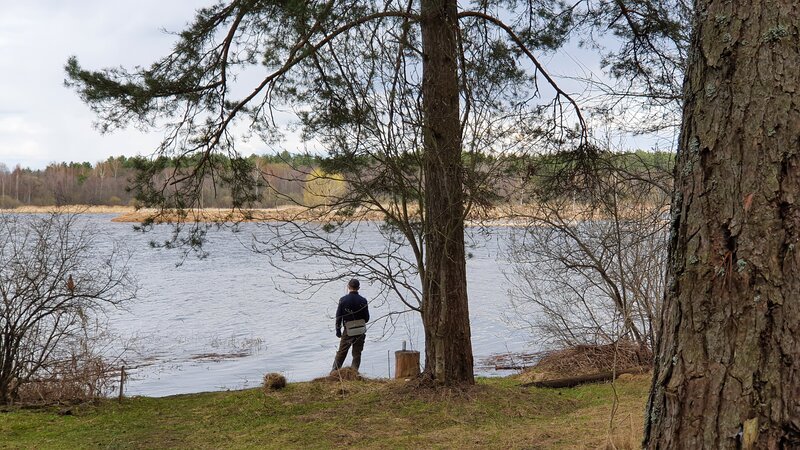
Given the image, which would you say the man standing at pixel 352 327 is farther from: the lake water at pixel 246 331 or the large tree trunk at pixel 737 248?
the large tree trunk at pixel 737 248

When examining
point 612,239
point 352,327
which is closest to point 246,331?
point 352,327

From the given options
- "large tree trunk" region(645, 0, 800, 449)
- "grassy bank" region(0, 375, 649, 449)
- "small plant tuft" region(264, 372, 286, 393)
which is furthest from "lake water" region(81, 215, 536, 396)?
"large tree trunk" region(645, 0, 800, 449)

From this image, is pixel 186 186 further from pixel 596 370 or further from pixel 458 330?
pixel 596 370

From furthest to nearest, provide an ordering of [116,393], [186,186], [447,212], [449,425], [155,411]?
[116,393], [186,186], [155,411], [447,212], [449,425]

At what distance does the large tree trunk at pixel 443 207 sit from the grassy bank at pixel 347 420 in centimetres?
43

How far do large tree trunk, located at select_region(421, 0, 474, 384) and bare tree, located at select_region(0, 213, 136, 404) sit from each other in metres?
4.40

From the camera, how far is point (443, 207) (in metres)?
7.63

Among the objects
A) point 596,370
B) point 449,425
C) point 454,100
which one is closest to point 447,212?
point 454,100

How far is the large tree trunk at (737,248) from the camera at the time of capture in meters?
2.44

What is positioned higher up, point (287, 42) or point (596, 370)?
Result: point (287, 42)

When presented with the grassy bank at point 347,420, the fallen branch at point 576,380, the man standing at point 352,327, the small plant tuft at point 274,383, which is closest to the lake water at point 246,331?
the man standing at point 352,327

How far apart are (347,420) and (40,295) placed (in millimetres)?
4438

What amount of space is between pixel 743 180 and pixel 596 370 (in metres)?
8.92

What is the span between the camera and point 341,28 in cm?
776
